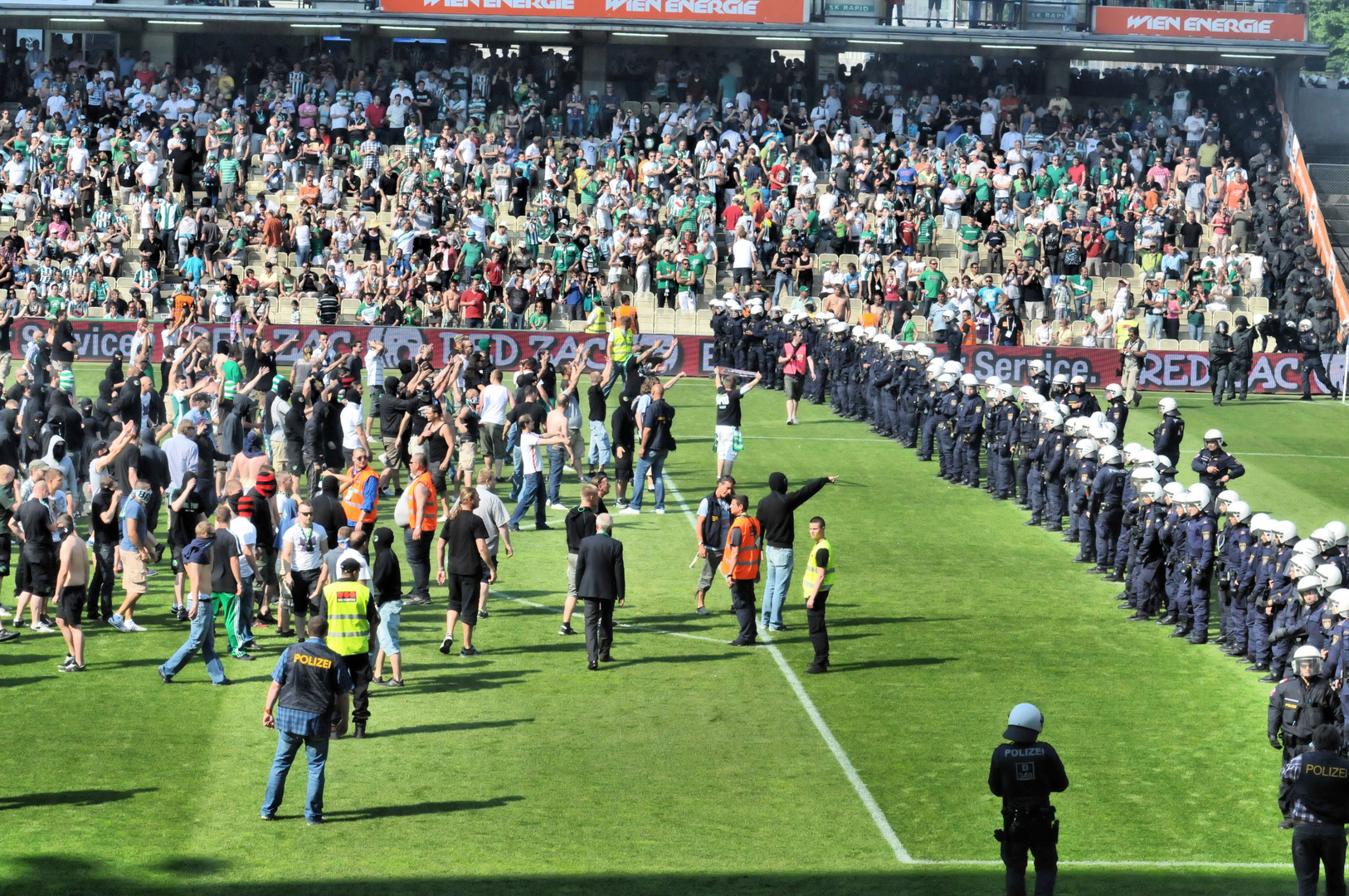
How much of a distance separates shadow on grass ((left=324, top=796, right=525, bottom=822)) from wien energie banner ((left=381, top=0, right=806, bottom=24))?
39.9 meters

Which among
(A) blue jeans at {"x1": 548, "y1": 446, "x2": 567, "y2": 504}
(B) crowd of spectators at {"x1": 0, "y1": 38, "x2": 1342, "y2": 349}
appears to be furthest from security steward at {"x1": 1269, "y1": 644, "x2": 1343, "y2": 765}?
(B) crowd of spectators at {"x1": 0, "y1": 38, "x2": 1342, "y2": 349}

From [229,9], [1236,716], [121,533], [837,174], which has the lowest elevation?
[1236,716]

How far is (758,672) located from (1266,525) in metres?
5.82

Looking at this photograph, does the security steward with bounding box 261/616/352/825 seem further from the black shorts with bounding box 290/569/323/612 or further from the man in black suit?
the man in black suit

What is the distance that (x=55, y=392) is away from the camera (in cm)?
2353

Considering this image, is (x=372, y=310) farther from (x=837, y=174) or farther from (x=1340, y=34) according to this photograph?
(x=1340, y=34)

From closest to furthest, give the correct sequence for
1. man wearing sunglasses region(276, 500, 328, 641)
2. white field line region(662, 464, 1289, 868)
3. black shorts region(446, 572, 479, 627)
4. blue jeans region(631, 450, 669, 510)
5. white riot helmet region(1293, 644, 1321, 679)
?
1. white field line region(662, 464, 1289, 868)
2. white riot helmet region(1293, 644, 1321, 679)
3. man wearing sunglasses region(276, 500, 328, 641)
4. black shorts region(446, 572, 479, 627)
5. blue jeans region(631, 450, 669, 510)

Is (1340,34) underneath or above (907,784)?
above

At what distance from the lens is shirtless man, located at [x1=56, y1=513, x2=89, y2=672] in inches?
688

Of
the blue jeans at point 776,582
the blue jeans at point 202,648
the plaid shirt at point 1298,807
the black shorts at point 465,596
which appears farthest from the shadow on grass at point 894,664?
the plaid shirt at point 1298,807

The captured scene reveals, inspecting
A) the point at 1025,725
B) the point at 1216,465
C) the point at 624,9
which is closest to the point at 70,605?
the point at 1025,725

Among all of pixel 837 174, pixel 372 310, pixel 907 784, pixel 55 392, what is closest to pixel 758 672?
pixel 907 784

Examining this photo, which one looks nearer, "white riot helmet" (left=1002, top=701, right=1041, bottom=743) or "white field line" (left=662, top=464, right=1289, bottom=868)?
"white riot helmet" (left=1002, top=701, right=1041, bottom=743)

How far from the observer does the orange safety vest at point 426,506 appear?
1962 centimetres
